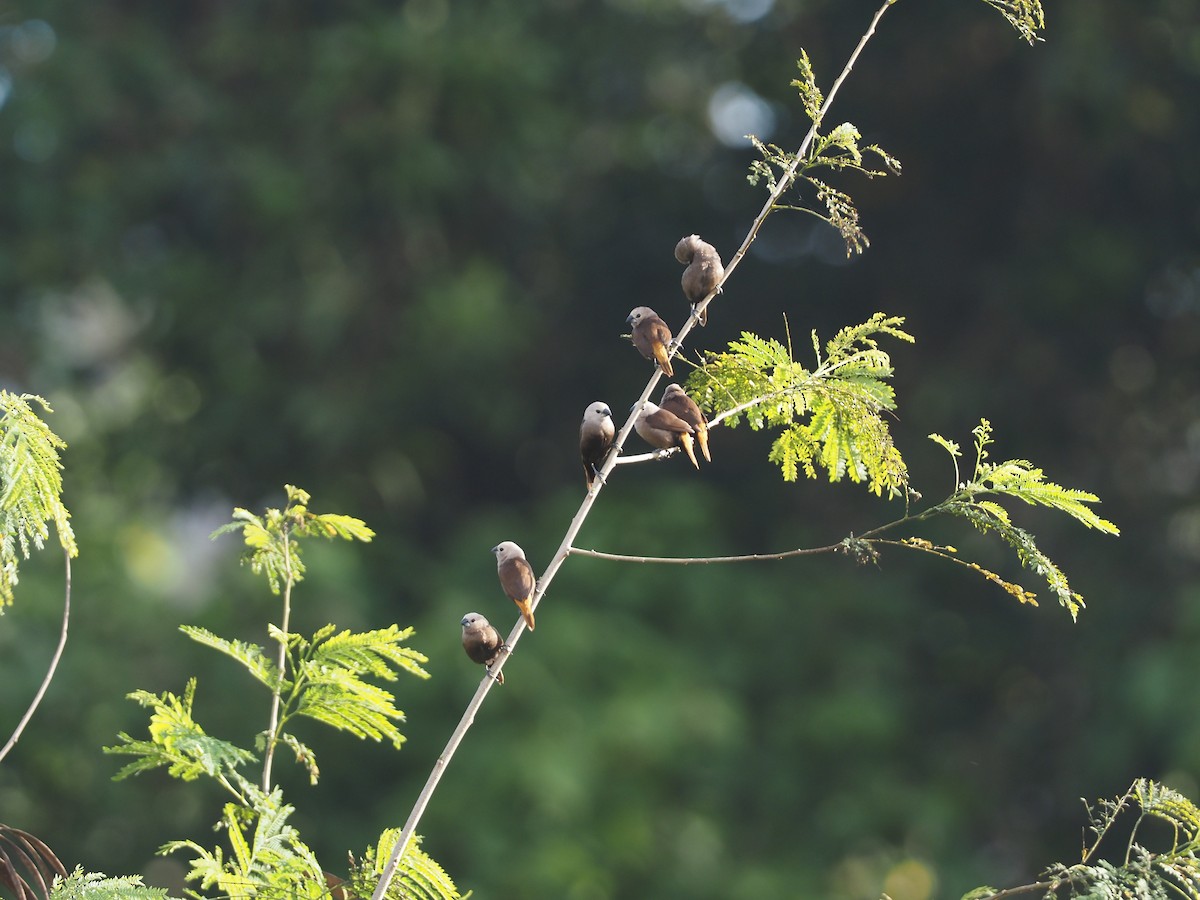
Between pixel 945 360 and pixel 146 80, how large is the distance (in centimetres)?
501

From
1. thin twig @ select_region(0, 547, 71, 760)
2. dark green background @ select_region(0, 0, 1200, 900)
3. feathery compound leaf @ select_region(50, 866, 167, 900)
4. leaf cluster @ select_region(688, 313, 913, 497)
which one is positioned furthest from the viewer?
dark green background @ select_region(0, 0, 1200, 900)

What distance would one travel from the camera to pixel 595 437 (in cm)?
245

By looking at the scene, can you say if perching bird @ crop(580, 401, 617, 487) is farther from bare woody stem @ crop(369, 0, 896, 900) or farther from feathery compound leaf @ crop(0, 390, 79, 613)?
feathery compound leaf @ crop(0, 390, 79, 613)

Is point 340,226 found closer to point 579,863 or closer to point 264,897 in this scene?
point 579,863

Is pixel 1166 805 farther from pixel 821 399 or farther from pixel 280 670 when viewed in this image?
pixel 280 670

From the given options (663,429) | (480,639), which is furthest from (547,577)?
(663,429)

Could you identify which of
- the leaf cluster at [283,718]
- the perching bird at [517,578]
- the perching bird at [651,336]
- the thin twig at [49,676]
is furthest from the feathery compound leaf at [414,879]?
the perching bird at [651,336]

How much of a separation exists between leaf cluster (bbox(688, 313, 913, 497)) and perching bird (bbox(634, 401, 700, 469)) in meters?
0.07

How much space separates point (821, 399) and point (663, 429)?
234 mm

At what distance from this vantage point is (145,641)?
8172 mm

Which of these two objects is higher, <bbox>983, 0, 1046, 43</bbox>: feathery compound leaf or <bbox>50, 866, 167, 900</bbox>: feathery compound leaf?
<bbox>983, 0, 1046, 43</bbox>: feathery compound leaf

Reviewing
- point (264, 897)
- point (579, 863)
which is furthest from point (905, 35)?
A: point (264, 897)

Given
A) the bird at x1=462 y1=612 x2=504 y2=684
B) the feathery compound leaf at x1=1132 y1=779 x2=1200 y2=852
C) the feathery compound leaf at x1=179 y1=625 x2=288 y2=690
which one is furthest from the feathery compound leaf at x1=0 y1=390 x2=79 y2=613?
the feathery compound leaf at x1=1132 y1=779 x2=1200 y2=852

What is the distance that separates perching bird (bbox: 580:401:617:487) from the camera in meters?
2.45
